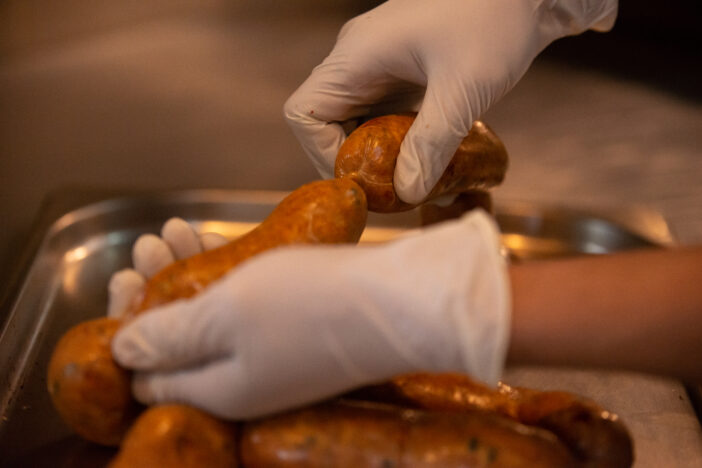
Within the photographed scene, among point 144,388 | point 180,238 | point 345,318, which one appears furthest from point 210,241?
point 345,318

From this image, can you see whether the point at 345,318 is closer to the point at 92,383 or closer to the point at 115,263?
the point at 92,383

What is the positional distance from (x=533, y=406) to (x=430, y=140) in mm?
504

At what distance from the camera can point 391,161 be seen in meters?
1.23

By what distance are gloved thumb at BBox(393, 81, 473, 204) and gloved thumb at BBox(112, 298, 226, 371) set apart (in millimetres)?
535

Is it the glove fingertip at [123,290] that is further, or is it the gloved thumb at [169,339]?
the glove fingertip at [123,290]

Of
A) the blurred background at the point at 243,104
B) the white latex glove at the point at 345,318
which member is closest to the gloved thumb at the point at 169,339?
the white latex glove at the point at 345,318

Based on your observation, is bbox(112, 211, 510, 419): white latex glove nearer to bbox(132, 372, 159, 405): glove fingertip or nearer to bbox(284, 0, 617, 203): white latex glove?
bbox(132, 372, 159, 405): glove fingertip

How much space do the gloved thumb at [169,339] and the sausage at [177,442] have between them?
0.07 meters

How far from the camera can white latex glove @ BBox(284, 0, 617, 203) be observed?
122 cm

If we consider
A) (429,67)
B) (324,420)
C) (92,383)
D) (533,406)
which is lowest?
(533,406)

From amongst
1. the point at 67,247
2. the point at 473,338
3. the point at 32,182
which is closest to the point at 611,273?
the point at 473,338

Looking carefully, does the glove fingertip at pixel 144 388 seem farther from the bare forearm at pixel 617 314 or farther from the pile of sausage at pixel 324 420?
the bare forearm at pixel 617 314

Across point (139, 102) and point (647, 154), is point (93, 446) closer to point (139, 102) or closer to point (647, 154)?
point (139, 102)

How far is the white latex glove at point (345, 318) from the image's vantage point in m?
0.76
